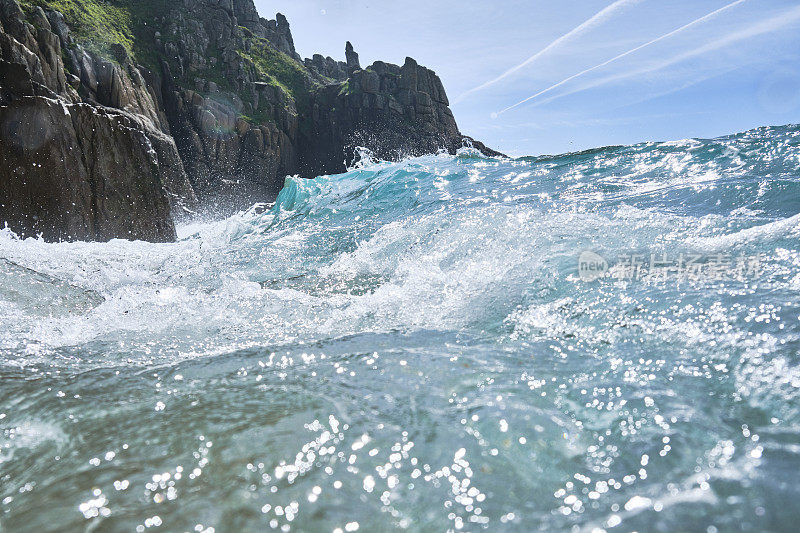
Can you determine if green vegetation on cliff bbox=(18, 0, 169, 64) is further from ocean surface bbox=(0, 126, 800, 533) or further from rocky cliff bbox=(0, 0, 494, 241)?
ocean surface bbox=(0, 126, 800, 533)

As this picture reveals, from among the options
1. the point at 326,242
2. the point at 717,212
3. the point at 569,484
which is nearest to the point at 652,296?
the point at 569,484

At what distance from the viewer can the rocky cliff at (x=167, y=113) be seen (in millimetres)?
7754

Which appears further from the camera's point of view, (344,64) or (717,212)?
(344,64)

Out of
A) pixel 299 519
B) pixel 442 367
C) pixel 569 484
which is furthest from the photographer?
pixel 442 367

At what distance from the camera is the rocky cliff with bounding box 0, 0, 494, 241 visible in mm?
7754

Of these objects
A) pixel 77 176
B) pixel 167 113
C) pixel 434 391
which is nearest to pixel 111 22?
pixel 167 113

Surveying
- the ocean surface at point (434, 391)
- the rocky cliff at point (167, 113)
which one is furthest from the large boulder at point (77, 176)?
the ocean surface at point (434, 391)

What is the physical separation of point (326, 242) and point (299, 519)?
221 inches

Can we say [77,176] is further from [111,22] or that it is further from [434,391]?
[111,22]

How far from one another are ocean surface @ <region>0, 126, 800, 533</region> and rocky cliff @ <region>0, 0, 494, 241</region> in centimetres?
461

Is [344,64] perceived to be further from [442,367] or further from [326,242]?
[442,367]

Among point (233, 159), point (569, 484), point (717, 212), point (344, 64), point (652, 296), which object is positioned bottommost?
point (569, 484)

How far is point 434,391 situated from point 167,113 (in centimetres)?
4033

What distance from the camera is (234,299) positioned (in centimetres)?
353
